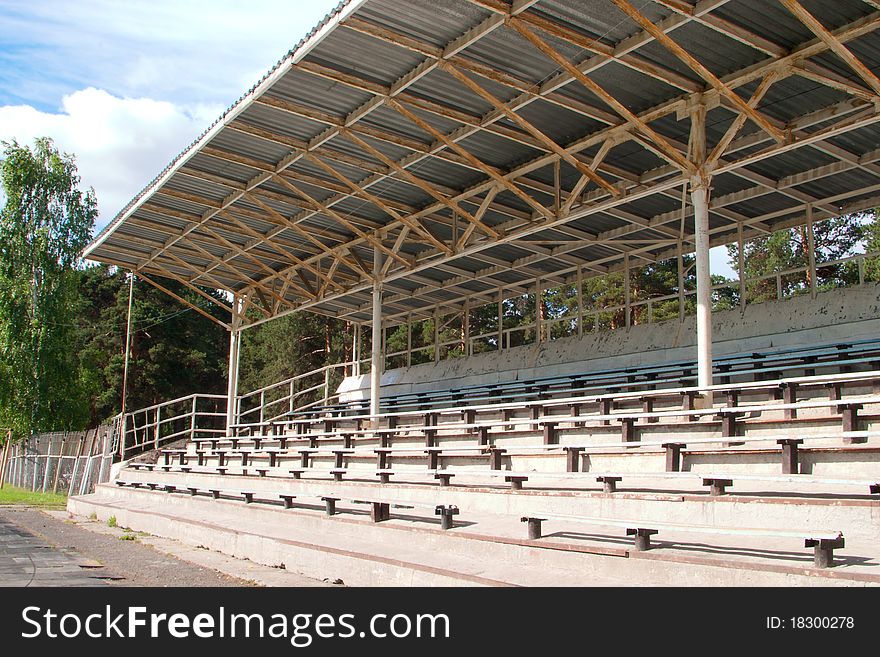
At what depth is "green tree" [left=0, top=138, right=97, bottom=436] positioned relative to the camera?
38500 mm

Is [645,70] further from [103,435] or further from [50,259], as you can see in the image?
[50,259]

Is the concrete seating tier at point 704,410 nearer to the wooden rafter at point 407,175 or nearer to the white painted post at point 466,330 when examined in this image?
the wooden rafter at point 407,175

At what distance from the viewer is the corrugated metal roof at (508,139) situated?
12.3 metres

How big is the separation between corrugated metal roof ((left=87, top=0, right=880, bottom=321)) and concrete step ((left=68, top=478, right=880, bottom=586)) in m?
6.88

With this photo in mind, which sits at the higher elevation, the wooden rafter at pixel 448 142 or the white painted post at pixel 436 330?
the wooden rafter at pixel 448 142

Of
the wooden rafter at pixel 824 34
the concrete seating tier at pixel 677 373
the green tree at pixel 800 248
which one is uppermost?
the green tree at pixel 800 248

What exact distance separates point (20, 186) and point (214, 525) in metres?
32.8

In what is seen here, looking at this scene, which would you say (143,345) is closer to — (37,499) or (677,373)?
(37,499)

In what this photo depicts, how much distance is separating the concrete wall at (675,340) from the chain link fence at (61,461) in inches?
420

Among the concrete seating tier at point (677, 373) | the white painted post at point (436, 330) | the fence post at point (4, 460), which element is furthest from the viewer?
the fence post at point (4, 460)

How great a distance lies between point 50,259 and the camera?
4050 centimetres

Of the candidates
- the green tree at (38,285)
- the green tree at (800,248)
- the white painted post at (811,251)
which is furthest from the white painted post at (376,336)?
the green tree at (800,248)

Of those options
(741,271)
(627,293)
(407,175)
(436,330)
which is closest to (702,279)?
(407,175)
